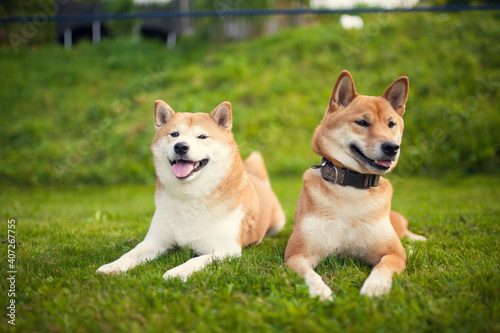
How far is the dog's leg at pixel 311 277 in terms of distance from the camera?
2.34 meters

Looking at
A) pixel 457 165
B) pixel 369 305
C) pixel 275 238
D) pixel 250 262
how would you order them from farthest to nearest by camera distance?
pixel 457 165 → pixel 275 238 → pixel 250 262 → pixel 369 305

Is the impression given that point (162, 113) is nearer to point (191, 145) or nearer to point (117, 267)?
point (191, 145)

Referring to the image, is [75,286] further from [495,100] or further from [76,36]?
[76,36]

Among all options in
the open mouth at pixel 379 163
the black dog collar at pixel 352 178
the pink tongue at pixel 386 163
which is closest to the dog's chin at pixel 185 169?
the black dog collar at pixel 352 178

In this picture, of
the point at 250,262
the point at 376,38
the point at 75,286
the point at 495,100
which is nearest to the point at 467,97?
the point at 495,100

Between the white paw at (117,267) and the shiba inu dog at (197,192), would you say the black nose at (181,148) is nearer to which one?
the shiba inu dog at (197,192)

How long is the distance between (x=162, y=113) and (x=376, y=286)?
252 cm

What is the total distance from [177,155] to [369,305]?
192 cm

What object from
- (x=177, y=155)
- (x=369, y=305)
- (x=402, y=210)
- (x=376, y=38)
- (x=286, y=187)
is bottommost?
(x=286, y=187)

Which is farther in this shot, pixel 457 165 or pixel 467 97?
pixel 467 97

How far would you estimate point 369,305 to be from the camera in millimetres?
2176

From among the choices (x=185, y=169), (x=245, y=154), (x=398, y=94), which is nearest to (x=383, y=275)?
(x=398, y=94)

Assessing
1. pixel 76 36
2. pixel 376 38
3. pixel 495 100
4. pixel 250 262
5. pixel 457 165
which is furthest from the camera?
pixel 76 36

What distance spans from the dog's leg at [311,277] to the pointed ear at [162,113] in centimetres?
185
